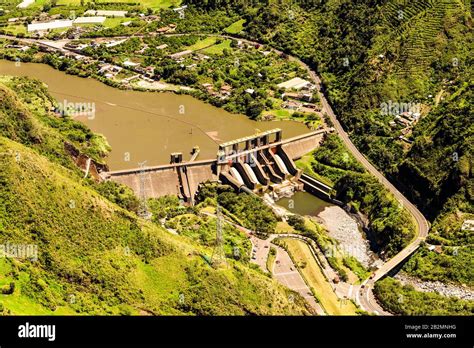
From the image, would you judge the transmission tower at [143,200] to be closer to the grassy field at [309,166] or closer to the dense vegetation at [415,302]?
the grassy field at [309,166]

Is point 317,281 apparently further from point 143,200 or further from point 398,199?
point 143,200

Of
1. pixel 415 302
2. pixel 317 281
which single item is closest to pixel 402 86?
pixel 317 281

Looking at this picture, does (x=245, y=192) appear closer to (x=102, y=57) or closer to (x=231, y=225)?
(x=231, y=225)

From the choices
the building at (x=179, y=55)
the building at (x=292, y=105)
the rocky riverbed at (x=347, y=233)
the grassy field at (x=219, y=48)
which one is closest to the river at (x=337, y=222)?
the rocky riverbed at (x=347, y=233)

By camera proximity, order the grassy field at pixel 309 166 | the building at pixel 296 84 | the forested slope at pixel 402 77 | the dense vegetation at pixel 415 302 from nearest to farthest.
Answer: the dense vegetation at pixel 415 302, the forested slope at pixel 402 77, the grassy field at pixel 309 166, the building at pixel 296 84

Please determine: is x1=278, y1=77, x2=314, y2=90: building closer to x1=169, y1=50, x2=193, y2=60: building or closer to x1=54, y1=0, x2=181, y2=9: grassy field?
x1=169, y1=50, x2=193, y2=60: building
